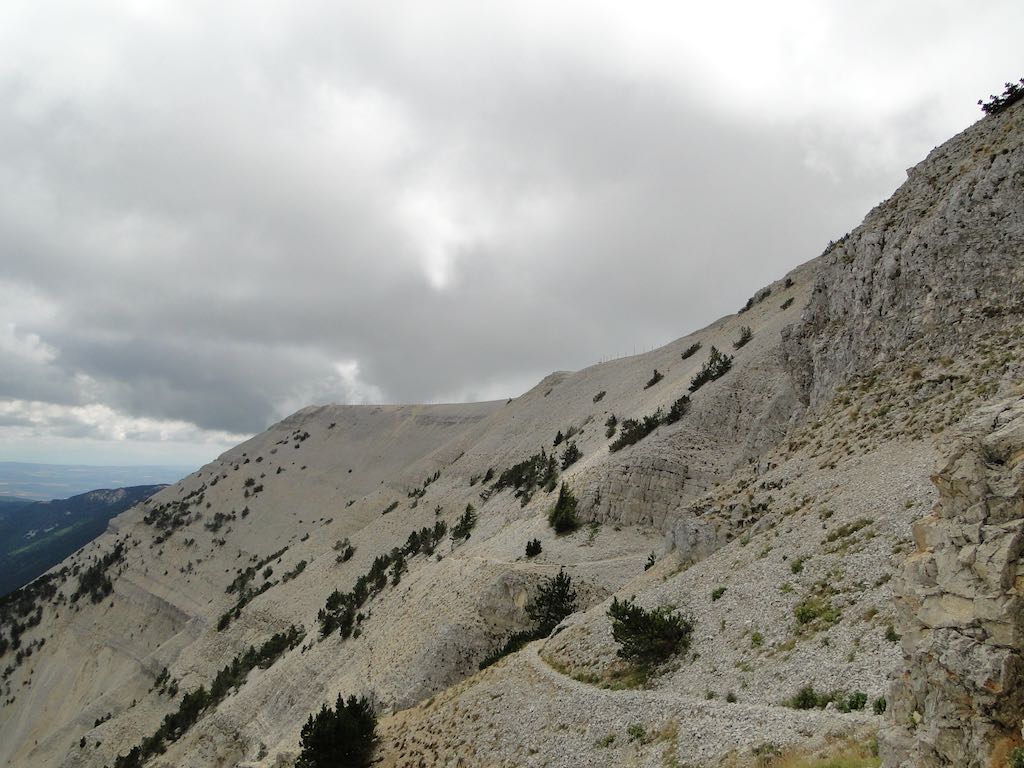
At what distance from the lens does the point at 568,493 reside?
33938 millimetres

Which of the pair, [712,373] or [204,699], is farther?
[204,699]

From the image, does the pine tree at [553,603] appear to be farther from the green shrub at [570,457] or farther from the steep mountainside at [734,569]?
the green shrub at [570,457]

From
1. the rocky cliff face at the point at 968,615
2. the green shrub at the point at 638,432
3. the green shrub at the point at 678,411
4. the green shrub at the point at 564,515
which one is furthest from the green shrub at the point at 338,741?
the green shrub at the point at 678,411

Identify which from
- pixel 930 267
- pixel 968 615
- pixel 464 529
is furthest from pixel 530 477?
pixel 968 615

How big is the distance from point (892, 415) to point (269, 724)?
105 feet

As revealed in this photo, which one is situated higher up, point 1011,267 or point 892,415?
point 1011,267

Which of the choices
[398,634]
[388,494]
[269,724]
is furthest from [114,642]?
[398,634]

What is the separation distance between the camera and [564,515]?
3225 centimetres

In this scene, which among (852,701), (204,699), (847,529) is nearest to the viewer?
(852,701)

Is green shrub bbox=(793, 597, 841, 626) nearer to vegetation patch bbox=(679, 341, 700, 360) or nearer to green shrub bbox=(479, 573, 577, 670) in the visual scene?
green shrub bbox=(479, 573, 577, 670)

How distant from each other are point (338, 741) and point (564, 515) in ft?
51.9

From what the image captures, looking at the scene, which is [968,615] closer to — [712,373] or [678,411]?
[678,411]

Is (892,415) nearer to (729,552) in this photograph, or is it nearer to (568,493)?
(729,552)

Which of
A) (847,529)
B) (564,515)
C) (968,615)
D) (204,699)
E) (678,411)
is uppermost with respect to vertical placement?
(678,411)
